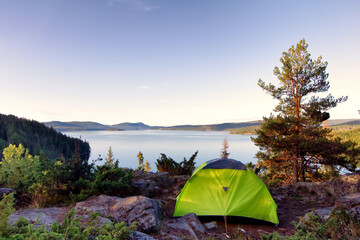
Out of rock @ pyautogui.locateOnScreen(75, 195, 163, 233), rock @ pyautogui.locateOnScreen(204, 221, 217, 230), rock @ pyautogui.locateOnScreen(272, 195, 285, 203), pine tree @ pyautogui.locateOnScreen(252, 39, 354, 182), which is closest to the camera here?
rock @ pyautogui.locateOnScreen(75, 195, 163, 233)

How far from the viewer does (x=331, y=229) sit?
341cm

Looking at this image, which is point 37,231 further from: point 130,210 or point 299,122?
point 299,122

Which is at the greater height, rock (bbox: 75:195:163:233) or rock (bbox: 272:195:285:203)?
rock (bbox: 75:195:163:233)

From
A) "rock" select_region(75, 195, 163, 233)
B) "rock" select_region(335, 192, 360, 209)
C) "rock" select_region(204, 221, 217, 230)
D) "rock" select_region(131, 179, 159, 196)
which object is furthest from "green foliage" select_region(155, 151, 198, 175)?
"rock" select_region(335, 192, 360, 209)

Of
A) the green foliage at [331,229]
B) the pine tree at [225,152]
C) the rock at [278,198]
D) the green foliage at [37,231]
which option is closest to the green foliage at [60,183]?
the green foliage at [37,231]

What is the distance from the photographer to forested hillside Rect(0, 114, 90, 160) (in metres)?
77.2

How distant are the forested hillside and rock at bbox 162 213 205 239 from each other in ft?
270

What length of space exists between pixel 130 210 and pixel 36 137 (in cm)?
10085

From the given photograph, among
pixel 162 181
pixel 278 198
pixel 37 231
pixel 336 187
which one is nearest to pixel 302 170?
pixel 336 187

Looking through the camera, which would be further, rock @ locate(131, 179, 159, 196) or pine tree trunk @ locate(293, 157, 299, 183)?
pine tree trunk @ locate(293, 157, 299, 183)

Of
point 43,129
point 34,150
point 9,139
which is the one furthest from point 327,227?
point 43,129

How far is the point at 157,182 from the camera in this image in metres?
9.24

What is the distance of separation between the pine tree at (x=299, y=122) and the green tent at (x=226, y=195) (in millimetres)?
7953

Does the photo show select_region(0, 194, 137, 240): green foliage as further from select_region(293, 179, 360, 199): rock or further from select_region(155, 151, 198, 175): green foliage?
select_region(155, 151, 198, 175): green foliage
